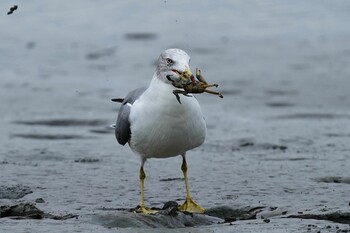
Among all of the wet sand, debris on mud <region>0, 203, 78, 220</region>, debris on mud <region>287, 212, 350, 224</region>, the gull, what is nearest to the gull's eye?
the gull

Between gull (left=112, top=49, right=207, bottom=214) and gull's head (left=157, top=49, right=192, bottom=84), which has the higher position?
gull's head (left=157, top=49, right=192, bottom=84)

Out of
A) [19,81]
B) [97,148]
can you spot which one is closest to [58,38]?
[19,81]

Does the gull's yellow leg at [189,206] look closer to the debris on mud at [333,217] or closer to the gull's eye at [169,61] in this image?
the debris on mud at [333,217]

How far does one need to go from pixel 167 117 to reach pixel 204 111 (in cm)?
539

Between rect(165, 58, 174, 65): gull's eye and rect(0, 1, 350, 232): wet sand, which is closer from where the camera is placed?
rect(165, 58, 174, 65): gull's eye

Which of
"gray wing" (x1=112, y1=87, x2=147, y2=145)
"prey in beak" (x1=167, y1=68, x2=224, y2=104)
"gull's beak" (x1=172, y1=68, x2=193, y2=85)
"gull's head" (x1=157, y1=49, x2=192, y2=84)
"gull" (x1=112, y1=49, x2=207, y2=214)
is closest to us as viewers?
"prey in beak" (x1=167, y1=68, x2=224, y2=104)

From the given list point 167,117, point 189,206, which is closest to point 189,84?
point 167,117

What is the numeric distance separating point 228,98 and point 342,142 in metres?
3.16

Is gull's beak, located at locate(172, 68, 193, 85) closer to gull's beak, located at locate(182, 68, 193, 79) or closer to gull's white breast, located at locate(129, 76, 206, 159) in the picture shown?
gull's beak, located at locate(182, 68, 193, 79)

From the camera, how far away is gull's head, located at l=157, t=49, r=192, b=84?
24.2 feet

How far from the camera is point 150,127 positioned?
761cm

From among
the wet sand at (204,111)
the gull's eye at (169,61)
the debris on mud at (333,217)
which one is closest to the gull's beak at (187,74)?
the gull's eye at (169,61)

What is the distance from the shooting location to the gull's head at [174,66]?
7364 mm

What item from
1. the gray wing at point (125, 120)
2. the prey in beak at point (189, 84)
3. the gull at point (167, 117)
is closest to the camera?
the prey in beak at point (189, 84)
